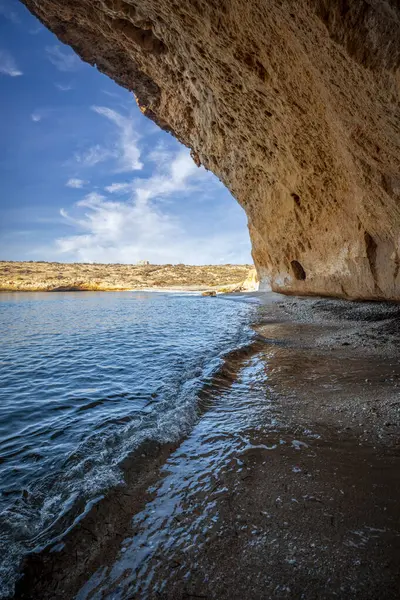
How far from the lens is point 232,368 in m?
6.68

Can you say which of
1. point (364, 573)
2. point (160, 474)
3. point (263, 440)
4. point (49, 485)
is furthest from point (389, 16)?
point (49, 485)

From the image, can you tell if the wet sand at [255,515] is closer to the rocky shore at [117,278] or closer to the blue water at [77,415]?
the blue water at [77,415]

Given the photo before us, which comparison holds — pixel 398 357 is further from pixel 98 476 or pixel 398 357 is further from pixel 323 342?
pixel 98 476

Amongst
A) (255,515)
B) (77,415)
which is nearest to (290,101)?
(77,415)

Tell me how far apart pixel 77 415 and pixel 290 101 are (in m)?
9.89

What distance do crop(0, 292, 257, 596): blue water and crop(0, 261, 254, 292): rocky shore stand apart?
36.6 m

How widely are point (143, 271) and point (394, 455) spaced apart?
267ft

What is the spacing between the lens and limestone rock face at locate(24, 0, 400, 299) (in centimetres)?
501

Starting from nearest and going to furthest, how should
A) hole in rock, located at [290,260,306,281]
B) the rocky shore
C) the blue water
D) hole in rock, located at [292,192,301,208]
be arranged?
the blue water < hole in rock, located at [292,192,301,208] < hole in rock, located at [290,260,306,281] < the rocky shore

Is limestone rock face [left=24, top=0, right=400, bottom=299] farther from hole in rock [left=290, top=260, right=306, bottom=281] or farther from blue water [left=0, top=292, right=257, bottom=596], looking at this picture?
blue water [left=0, top=292, right=257, bottom=596]

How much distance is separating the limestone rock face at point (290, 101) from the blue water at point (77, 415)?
5680 mm

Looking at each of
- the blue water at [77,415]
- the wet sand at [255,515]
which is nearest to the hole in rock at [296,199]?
the blue water at [77,415]

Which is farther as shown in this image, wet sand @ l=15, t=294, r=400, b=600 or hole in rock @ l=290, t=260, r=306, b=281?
hole in rock @ l=290, t=260, r=306, b=281

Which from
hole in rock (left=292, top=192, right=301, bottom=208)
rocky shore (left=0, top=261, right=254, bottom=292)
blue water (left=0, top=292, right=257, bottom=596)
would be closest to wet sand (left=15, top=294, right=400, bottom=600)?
blue water (left=0, top=292, right=257, bottom=596)
